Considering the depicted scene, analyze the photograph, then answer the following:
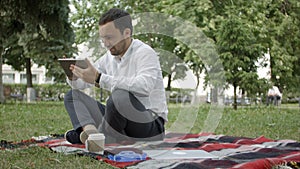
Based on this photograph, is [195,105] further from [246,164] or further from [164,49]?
[246,164]

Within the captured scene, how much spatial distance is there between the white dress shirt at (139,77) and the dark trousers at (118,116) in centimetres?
5

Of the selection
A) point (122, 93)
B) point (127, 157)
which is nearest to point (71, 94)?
point (122, 93)

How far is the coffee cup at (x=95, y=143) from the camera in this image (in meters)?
2.44

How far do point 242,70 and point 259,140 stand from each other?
782 cm

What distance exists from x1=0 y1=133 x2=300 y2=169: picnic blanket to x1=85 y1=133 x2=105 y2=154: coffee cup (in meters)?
0.05

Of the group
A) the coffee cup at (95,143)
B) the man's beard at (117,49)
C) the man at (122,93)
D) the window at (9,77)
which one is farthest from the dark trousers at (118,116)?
the window at (9,77)

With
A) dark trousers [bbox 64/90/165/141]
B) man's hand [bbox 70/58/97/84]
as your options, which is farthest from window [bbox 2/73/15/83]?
man's hand [bbox 70/58/97/84]

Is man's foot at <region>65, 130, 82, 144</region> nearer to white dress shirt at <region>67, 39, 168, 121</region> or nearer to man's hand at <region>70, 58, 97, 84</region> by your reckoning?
white dress shirt at <region>67, 39, 168, 121</region>

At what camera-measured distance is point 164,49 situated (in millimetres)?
4422

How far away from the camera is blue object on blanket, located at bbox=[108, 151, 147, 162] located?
7.18ft

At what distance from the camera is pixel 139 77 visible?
98.5 inches

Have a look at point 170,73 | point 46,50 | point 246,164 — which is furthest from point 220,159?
A: point 46,50

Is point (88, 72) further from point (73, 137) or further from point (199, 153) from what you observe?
point (199, 153)

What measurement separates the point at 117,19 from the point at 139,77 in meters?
0.40
